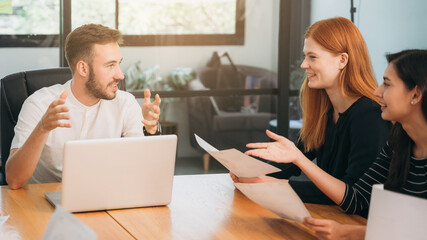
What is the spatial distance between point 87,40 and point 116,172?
91cm

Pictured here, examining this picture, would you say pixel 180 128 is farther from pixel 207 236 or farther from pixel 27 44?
pixel 207 236

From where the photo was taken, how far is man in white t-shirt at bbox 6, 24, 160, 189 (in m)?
2.40

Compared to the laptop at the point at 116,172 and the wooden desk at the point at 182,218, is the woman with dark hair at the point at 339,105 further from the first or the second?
the laptop at the point at 116,172

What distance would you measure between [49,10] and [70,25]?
16 cm

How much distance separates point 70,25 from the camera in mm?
3910

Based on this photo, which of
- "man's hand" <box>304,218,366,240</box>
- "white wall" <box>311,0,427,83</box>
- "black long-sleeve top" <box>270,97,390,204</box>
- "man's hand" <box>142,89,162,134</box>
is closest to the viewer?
"man's hand" <box>304,218,366,240</box>

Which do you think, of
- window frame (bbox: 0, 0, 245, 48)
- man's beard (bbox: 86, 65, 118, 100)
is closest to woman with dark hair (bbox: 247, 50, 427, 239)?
man's beard (bbox: 86, 65, 118, 100)

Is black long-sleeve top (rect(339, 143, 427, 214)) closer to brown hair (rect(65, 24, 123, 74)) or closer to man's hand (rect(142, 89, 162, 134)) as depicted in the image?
man's hand (rect(142, 89, 162, 134))

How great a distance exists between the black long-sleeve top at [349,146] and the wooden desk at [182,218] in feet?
0.28

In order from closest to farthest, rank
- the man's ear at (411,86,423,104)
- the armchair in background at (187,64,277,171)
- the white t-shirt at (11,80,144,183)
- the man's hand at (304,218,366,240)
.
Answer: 1. the man's hand at (304,218,366,240)
2. the man's ear at (411,86,423,104)
3. the white t-shirt at (11,80,144,183)
4. the armchair in background at (187,64,277,171)

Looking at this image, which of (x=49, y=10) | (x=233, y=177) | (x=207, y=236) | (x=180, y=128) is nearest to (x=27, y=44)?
(x=49, y=10)

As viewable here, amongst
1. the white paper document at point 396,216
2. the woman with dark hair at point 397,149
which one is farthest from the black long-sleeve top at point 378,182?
the white paper document at point 396,216

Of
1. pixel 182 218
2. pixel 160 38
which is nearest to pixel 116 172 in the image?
pixel 182 218

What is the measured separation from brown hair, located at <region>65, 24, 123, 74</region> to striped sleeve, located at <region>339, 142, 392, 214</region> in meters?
1.19
